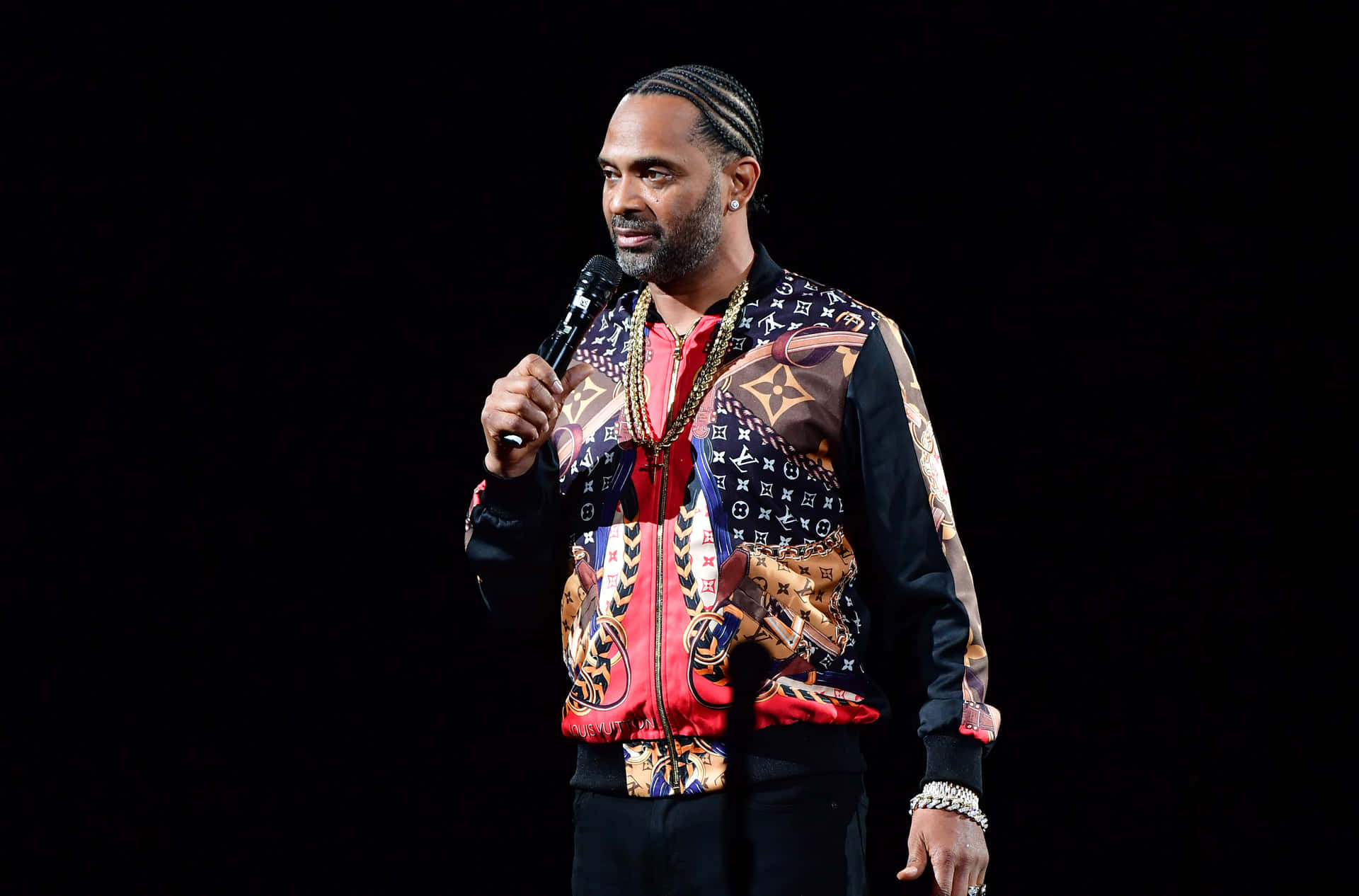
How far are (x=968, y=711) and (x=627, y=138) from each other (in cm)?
87

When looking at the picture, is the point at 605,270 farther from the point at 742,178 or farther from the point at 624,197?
the point at 742,178

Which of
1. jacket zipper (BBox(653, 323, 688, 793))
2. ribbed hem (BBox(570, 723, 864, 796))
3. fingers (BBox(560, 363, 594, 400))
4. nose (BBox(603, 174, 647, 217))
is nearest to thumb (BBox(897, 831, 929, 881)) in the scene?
ribbed hem (BBox(570, 723, 864, 796))

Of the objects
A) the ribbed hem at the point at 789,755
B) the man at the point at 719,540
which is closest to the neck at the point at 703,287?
the man at the point at 719,540

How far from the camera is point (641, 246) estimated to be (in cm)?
195

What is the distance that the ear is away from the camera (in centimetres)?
203

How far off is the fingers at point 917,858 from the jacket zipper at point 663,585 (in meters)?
0.29

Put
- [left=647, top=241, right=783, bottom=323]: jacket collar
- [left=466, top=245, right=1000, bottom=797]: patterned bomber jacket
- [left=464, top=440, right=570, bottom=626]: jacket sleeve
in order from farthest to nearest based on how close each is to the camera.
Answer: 1. [left=647, top=241, right=783, bottom=323]: jacket collar
2. [left=464, top=440, right=570, bottom=626]: jacket sleeve
3. [left=466, top=245, right=1000, bottom=797]: patterned bomber jacket

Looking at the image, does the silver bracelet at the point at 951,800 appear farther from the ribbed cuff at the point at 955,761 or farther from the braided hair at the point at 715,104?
the braided hair at the point at 715,104

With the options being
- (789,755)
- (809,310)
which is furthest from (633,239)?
(789,755)

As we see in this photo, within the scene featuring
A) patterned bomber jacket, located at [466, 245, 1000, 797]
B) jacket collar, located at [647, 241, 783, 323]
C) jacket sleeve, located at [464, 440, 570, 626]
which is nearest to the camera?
patterned bomber jacket, located at [466, 245, 1000, 797]

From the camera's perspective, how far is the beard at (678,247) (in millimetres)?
1952

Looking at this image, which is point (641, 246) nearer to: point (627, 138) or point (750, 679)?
point (627, 138)

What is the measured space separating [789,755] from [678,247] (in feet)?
2.25

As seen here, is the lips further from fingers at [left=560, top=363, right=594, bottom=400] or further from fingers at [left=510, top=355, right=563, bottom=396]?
fingers at [left=510, top=355, right=563, bottom=396]
